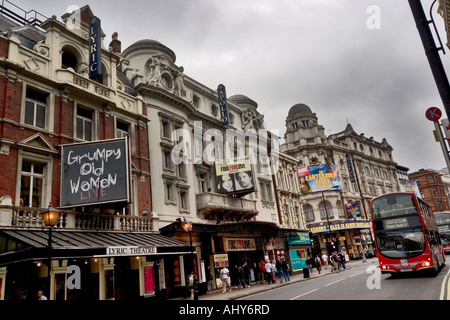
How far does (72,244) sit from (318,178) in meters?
41.6

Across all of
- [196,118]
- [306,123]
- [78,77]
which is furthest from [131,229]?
[306,123]

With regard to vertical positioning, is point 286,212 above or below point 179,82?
below

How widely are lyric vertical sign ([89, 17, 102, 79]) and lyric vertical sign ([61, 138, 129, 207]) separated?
4.86 metres

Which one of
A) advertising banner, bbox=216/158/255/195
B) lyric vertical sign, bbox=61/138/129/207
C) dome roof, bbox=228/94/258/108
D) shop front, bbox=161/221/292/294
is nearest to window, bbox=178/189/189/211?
shop front, bbox=161/221/292/294

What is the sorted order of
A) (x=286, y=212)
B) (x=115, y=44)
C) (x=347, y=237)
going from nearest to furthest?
(x=115, y=44) → (x=286, y=212) → (x=347, y=237)

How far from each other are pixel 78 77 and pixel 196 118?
40.0 ft

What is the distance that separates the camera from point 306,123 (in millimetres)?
60344

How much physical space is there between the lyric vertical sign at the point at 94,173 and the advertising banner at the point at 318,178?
117ft

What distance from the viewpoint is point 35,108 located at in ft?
53.0

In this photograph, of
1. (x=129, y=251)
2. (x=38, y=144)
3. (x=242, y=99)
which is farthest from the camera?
(x=242, y=99)

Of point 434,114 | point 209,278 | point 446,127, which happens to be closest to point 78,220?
point 209,278

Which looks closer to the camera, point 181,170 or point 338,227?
point 181,170

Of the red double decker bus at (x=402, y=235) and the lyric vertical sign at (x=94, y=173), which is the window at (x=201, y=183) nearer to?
the lyric vertical sign at (x=94, y=173)

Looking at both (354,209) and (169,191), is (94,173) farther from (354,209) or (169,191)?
(354,209)
